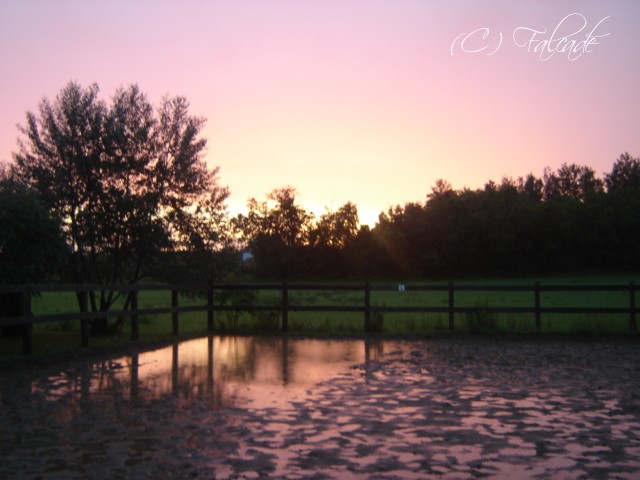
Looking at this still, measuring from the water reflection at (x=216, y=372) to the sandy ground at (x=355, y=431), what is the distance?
306 mm

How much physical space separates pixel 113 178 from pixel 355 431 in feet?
48.9

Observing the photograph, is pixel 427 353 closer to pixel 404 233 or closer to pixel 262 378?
pixel 262 378

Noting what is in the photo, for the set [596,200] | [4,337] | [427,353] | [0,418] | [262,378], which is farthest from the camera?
[596,200]

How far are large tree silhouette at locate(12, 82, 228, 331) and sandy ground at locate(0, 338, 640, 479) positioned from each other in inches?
337

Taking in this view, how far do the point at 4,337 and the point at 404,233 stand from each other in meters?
62.6

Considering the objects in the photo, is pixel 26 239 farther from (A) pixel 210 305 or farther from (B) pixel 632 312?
(B) pixel 632 312

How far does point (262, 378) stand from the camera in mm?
11750

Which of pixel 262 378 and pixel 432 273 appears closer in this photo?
pixel 262 378

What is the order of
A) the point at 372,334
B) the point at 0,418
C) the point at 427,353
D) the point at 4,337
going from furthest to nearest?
the point at 372,334 → the point at 4,337 → the point at 427,353 → the point at 0,418

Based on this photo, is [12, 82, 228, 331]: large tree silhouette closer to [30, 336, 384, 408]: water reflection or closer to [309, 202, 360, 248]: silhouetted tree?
[30, 336, 384, 408]: water reflection

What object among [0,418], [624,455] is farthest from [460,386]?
[0,418]

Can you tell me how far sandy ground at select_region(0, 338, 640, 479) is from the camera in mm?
6207

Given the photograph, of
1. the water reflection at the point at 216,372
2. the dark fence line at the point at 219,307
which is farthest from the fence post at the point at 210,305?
the water reflection at the point at 216,372

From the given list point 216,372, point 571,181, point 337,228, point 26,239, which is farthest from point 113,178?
point 571,181
